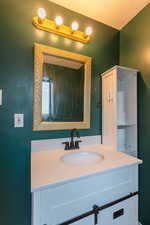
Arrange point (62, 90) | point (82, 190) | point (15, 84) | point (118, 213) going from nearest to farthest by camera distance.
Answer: point (82, 190) < point (118, 213) < point (15, 84) < point (62, 90)

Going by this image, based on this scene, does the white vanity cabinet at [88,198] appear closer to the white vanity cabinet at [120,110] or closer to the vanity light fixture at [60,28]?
the white vanity cabinet at [120,110]

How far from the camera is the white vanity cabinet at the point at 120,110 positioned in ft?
4.22

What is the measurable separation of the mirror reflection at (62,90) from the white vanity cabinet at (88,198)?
0.64 m

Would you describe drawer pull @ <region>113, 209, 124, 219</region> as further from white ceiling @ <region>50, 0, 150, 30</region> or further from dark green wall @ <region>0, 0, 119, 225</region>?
white ceiling @ <region>50, 0, 150, 30</region>

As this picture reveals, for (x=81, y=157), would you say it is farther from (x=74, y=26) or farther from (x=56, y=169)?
(x=74, y=26)

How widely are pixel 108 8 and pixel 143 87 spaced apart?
0.91 meters

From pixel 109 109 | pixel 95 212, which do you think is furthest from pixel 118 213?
pixel 109 109

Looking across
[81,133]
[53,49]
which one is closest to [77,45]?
[53,49]

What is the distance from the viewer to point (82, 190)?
77 cm

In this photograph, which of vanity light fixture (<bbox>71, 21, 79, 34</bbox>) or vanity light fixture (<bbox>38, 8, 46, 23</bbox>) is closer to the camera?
vanity light fixture (<bbox>38, 8, 46, 23</bbox>)

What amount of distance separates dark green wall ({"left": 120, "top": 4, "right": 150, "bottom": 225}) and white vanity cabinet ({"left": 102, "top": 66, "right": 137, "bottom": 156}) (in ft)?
0.22

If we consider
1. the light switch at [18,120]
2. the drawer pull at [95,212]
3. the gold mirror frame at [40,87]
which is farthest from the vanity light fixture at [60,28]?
the drawer pull at [95,212]

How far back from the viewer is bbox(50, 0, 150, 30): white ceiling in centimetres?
124

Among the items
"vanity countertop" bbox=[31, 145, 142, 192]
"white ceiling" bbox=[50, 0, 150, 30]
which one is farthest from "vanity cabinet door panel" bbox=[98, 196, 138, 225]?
"white ceiling" bbox=[50, 0, 150, 30]
